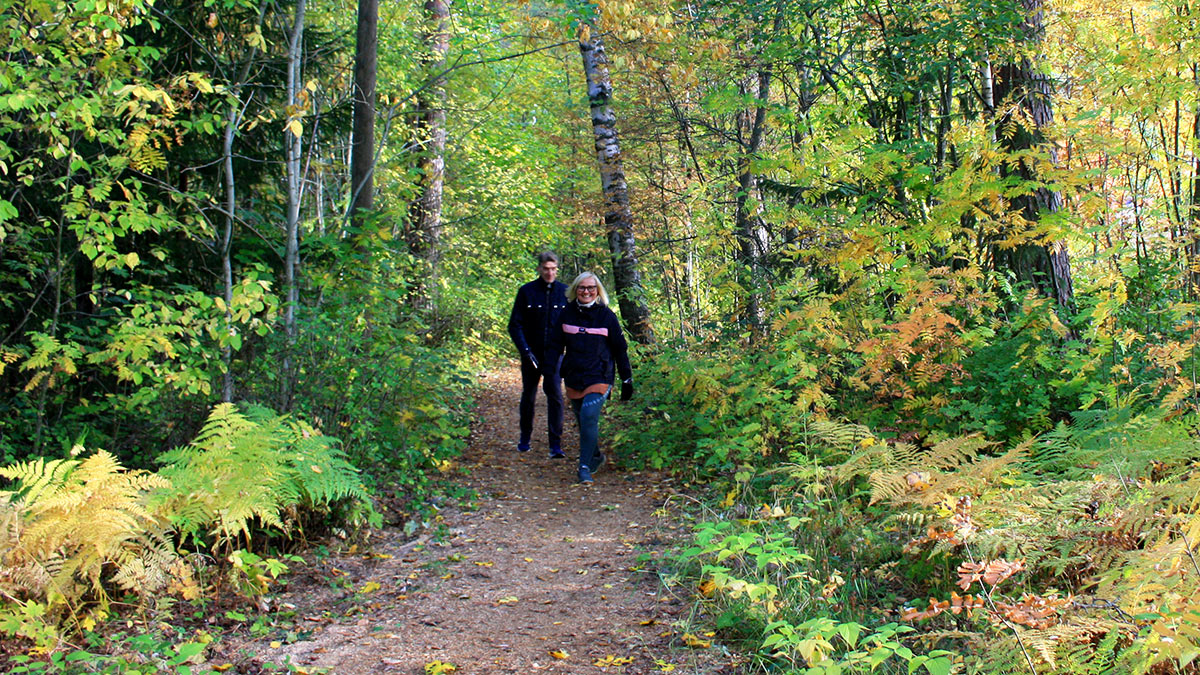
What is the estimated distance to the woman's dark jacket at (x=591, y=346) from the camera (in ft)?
25.8

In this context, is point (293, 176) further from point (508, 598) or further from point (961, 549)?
point (961, 549)

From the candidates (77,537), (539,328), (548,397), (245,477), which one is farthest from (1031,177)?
(77,537)

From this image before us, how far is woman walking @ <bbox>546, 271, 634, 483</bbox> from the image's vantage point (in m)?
7.82

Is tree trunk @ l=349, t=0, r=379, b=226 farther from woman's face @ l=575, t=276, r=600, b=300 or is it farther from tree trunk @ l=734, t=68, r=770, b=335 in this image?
tree trunk @ l=734, t=68, r=770, b=335

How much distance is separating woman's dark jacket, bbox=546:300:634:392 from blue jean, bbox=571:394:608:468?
0.16 meters

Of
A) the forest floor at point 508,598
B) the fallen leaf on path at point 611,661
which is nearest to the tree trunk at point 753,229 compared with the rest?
the forest floor at point 508,598

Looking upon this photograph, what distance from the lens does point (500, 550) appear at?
5863mm

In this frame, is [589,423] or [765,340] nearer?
[589,423]

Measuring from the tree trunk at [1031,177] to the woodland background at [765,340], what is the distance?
0.04 m

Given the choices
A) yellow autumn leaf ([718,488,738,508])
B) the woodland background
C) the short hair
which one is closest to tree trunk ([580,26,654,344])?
the woodland background

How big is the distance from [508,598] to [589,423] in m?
3.03

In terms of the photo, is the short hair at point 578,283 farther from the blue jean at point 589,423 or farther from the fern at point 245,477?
the fern at point 245,477

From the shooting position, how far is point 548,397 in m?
8.70

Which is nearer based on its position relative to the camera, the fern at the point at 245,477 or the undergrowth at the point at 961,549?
the undergrowth at the point at 961,549
